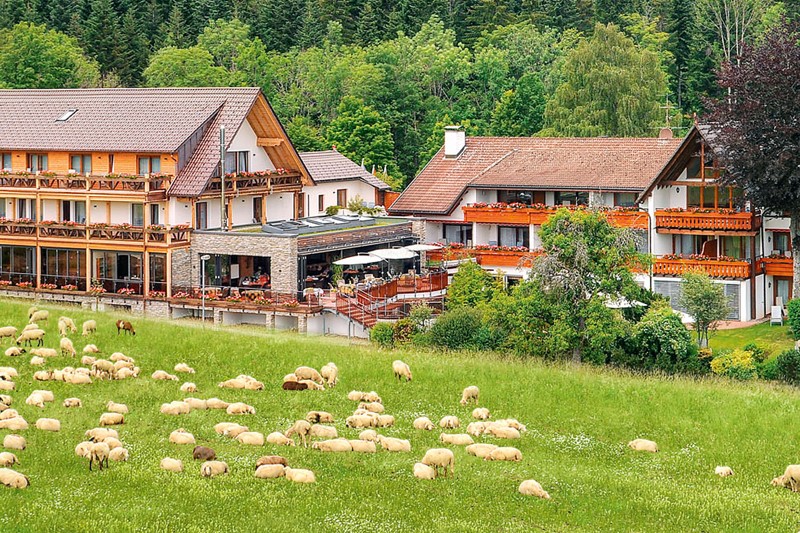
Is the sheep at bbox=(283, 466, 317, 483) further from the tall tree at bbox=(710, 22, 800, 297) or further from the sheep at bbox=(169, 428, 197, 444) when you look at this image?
the tall tree at bbox=(710, 22, 800, 297)

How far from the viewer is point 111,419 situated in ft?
125

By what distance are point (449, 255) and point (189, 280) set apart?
453 inches

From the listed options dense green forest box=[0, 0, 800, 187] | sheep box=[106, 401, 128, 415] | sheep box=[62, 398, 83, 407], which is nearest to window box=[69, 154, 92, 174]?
dense green forest box=[0, 0, 800, 187]

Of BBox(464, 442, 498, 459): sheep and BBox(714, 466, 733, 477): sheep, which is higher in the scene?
BBox(464, 442, 498, 459): sheep

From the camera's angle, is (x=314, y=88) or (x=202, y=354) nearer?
(x=202, y=354)

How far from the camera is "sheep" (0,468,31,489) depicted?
31812mm

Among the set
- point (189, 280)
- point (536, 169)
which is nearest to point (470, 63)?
point (536, 169)

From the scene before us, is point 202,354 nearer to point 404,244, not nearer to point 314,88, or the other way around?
point 404,244

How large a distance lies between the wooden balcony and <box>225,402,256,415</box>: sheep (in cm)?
2686

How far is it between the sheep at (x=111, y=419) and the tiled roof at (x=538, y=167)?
33.6 m

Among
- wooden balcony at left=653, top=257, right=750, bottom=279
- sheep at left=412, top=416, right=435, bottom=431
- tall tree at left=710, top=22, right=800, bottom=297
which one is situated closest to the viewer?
sheep at left=412, top=416, right=435, bottom=431

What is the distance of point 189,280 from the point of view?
219 feet

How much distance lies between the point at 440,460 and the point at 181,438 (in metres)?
6.47

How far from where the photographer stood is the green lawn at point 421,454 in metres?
31.0
